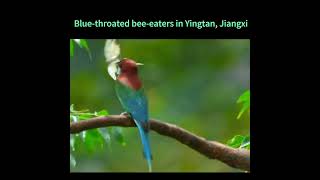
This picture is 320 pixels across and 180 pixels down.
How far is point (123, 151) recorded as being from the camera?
370 inches

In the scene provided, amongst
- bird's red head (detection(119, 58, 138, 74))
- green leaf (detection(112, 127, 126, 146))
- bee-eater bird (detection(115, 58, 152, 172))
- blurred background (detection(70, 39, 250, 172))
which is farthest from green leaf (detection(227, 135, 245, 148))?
blurred background (detection(70, 39, 250, 172))

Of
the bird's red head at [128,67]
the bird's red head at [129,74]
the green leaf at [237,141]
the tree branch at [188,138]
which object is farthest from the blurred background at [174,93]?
the tree branch at [188,138]

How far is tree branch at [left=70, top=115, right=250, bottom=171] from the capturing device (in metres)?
4.54

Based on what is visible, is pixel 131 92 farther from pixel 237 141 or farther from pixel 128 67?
pixel 237 141

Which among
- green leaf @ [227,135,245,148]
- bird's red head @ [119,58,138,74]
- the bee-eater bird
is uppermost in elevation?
bird's red head @ [119,58,138,74]

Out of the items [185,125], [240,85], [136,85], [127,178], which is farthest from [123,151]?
[127,178]

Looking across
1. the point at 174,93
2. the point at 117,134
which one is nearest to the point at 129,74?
the point at 117,134

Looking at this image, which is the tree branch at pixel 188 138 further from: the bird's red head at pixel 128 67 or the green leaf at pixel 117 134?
the bird's red head at pixel 128 67

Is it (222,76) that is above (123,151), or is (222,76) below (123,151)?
above

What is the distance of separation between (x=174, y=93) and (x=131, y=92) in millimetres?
4347

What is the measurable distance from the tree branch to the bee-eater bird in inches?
7.4

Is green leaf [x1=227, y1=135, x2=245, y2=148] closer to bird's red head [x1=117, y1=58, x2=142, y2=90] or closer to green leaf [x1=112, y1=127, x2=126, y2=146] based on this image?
green leaf [x1=112, y1=127, x2=126, y2=146]

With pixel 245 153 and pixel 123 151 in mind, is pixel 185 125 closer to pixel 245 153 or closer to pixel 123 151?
pixel 123 151
